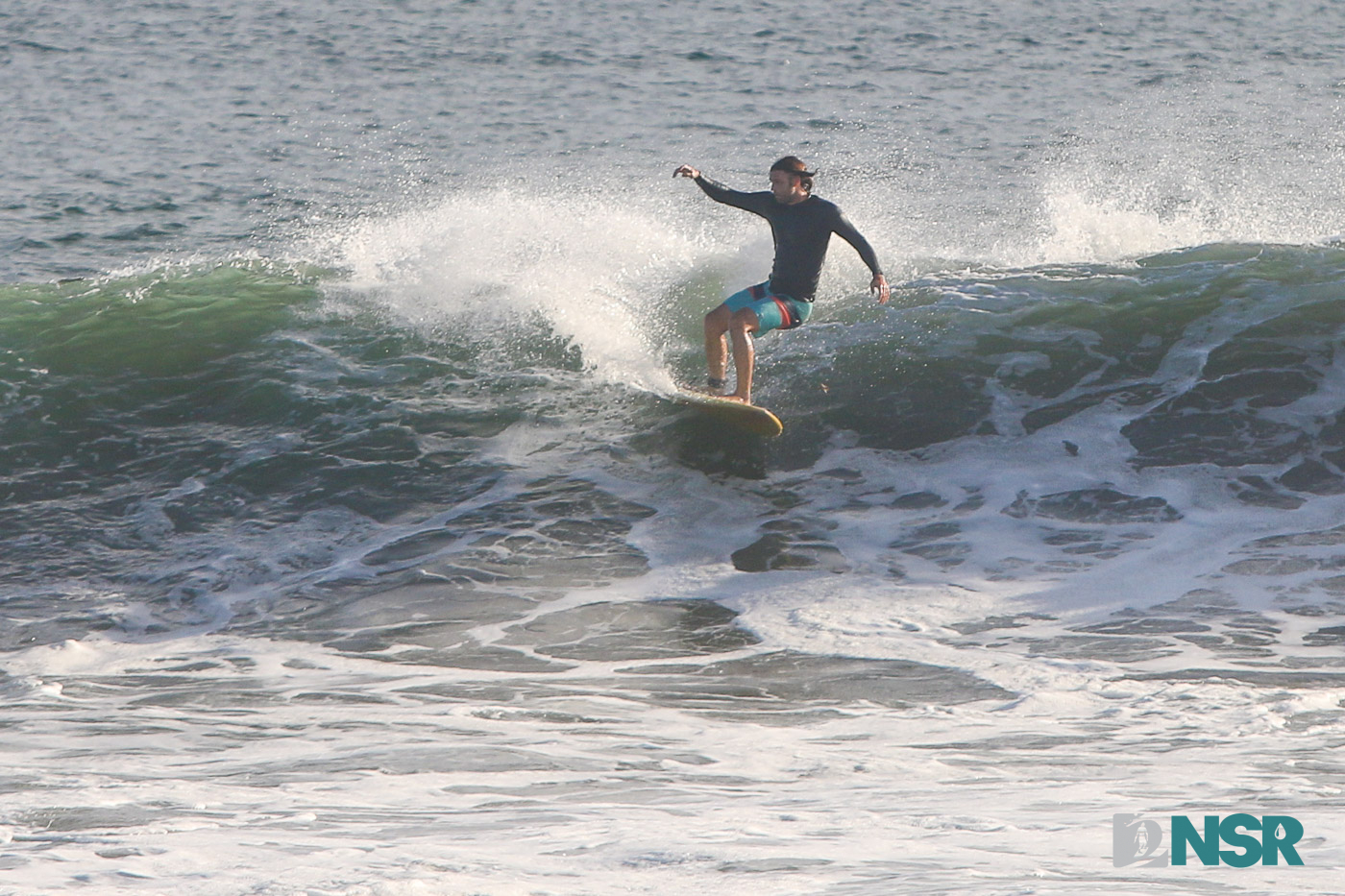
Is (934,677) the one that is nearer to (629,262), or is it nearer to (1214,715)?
(1214,715)

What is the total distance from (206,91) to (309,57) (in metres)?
3.47

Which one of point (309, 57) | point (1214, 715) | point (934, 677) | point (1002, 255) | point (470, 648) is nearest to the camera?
point (1214, 715)

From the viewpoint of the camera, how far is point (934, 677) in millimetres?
6512

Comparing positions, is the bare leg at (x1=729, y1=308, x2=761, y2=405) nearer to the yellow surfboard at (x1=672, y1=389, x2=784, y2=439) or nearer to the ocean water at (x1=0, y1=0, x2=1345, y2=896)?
the yellow surfboard at (x1=672, y1=389, x2=784, y2=439)

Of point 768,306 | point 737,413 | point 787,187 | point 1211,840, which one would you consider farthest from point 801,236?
point 1211,840

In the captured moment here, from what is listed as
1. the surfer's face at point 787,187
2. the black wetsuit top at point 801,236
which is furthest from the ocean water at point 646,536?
the surfer's face at point 787,187

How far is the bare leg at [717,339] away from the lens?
9.22 m

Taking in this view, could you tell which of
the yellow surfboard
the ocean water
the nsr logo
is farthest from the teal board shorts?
the nsr logo

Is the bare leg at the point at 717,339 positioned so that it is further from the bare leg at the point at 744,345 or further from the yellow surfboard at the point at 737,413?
the yellow surfboard at the point at 737,413

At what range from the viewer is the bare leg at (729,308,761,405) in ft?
29.9

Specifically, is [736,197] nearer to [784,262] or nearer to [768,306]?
[784,262]

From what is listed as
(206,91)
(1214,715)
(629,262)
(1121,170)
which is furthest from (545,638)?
(206,91)

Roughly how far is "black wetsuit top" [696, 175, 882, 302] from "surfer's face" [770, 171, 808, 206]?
0.17 ft

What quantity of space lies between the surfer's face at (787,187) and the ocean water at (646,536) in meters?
1.77
